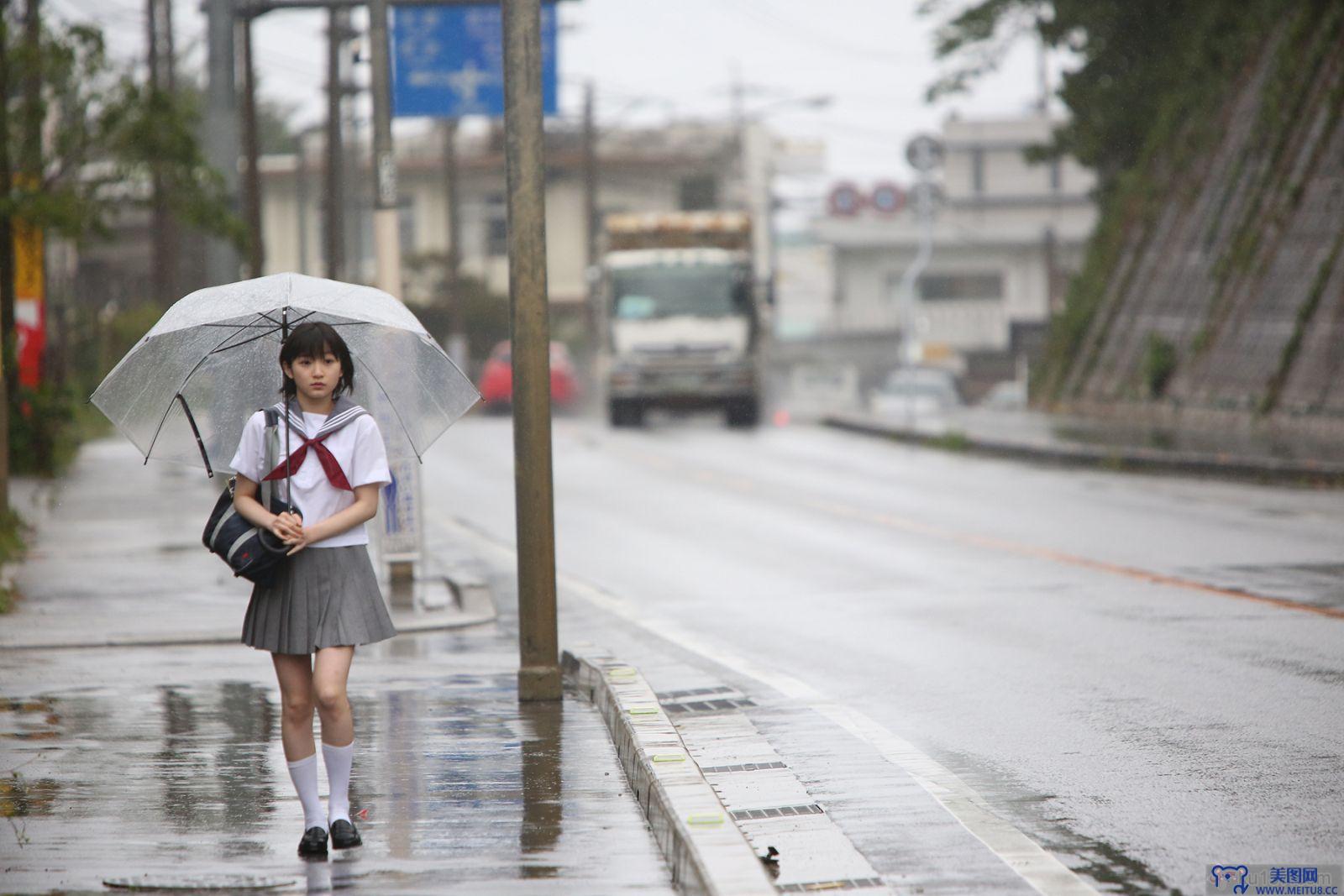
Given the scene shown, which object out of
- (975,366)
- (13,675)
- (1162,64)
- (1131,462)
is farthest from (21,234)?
(975,366)

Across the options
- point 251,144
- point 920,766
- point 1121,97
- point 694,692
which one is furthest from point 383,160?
point 1121,97

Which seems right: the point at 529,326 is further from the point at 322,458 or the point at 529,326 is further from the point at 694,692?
the point at 322,458

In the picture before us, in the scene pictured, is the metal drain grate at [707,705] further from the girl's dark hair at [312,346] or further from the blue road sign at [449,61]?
the blue road sign at [449,61]

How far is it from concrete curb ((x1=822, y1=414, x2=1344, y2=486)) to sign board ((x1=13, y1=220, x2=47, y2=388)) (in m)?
12.6

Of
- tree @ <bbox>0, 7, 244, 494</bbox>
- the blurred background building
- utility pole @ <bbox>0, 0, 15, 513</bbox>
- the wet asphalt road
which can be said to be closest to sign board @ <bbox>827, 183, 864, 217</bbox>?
the blurred background building

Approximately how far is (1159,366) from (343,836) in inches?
1056

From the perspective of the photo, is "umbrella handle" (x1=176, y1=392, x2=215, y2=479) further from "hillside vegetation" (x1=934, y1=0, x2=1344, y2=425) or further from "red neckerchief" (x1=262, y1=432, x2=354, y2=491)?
"hillside vegetation" (x1=934, y1=0, x2=1344, y2=425)

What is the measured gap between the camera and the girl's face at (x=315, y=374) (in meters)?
6.38

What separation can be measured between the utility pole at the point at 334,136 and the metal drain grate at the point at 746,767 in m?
19.8

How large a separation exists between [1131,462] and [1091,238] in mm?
17685

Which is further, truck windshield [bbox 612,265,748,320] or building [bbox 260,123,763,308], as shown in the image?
building [bbox 260,123,763,308]

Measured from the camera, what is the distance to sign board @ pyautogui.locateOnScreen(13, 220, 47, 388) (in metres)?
19.0

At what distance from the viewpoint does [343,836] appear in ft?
20.8

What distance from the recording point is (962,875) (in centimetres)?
587
